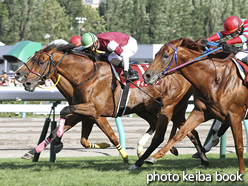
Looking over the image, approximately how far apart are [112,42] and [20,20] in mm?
49431

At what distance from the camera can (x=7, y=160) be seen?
7469 mm

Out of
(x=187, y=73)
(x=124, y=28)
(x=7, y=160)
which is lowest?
(x=124, y=28)

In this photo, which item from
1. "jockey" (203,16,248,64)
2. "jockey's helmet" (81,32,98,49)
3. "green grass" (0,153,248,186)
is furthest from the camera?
"jockey's helmet" (81,32,98,49)

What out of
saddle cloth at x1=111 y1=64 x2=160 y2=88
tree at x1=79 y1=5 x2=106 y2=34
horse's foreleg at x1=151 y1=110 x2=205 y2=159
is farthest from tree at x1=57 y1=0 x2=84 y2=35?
horse's foreleg at x1=151 y1=110 x2=205 y2=159

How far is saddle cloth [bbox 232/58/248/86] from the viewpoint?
19.1ft

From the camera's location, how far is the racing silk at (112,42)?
21.8 ft

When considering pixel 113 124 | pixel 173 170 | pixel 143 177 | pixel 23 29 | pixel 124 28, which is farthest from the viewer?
pixel 124 28

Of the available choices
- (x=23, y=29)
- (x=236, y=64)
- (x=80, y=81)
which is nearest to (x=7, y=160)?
(x=80, y=81)

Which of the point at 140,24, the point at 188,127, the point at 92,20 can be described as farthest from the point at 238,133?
the point at 92,20

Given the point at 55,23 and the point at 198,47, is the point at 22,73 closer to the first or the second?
the point at 198,47

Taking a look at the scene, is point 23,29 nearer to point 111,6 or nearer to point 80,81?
point 111,6

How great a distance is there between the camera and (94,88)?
21.4ft

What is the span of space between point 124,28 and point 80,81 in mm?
53044

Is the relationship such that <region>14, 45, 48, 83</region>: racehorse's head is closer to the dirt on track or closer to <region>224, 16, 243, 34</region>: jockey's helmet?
the dirt on track
